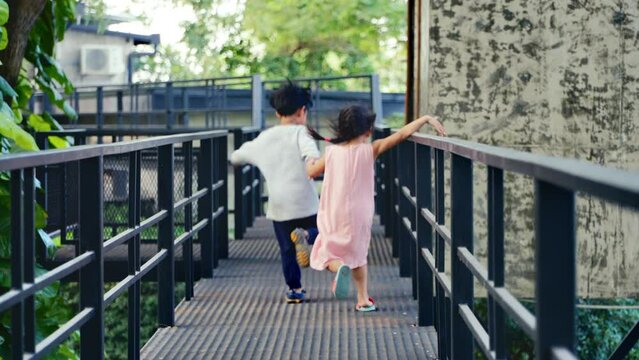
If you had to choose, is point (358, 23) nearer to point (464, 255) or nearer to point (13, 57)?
point (13, 57)

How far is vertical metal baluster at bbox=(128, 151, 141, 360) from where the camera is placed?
598cm

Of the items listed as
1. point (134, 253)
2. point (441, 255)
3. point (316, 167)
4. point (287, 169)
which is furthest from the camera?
point (287, 169)

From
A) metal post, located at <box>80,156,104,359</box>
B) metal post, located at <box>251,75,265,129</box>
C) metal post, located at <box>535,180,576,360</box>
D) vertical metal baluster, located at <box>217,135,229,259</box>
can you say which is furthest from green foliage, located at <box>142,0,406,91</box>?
metal post, located at <box>535,180,576,360</box>

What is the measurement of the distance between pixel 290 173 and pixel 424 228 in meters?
1.63

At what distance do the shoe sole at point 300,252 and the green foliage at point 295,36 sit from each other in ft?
77.8

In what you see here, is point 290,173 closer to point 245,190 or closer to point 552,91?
point 552,91

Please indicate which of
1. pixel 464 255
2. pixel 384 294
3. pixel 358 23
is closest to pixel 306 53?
pixel 358 23

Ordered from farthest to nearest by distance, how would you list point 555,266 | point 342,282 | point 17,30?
point 342,282 → point 17,30 → point 555,266

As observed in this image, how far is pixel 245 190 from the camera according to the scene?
45.2 ft

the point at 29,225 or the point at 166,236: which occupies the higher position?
the point at 29,225

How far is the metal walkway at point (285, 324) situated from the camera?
22.6 ft

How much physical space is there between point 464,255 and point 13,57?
3.50 metres

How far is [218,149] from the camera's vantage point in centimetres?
1092

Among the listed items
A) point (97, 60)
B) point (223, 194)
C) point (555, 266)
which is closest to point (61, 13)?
point (223, 194)
